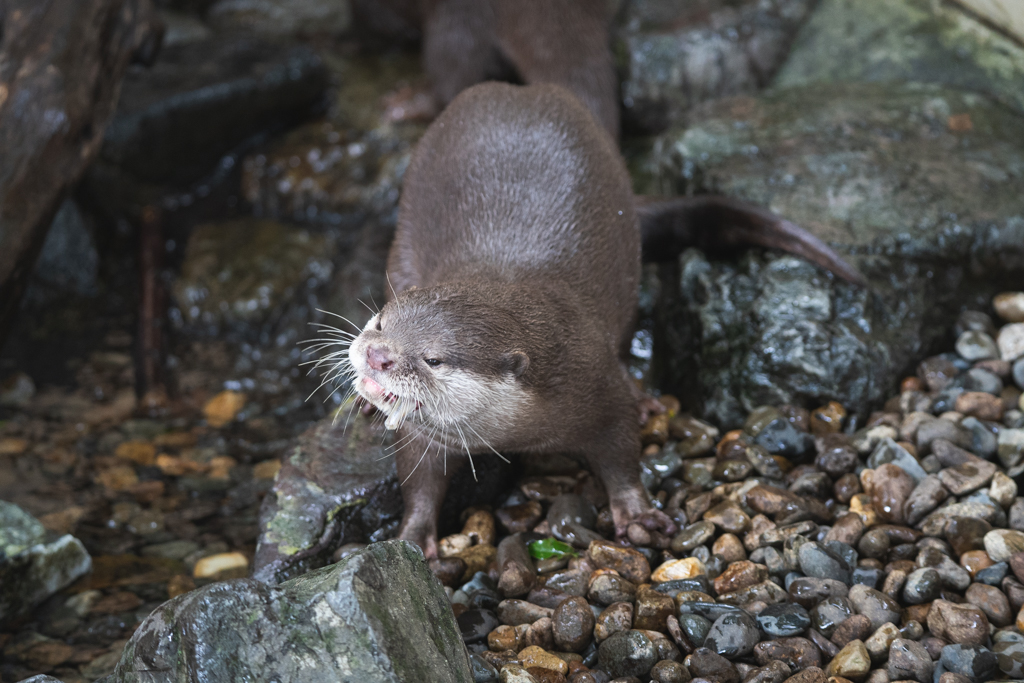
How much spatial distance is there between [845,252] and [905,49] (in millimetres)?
1424

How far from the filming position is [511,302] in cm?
220

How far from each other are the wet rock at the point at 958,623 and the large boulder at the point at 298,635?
3.45 ft

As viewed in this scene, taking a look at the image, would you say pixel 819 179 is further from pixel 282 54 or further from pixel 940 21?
pixel 282 54

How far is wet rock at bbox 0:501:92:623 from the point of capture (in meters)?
2.32

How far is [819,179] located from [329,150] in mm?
2395

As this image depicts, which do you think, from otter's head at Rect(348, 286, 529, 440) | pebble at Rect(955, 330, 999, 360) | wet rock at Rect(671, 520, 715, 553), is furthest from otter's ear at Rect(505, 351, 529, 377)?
pebble at Rect(955, 330, 999, 360)

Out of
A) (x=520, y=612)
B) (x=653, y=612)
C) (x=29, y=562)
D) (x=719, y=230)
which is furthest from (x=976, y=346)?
(x=29, y=562)

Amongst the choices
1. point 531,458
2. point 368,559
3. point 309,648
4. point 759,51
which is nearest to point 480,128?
point 531,458

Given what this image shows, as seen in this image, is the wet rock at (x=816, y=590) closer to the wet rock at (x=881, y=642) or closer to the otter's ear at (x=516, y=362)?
the wet rock at (x=881, y=642)

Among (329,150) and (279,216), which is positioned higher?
(329,150)

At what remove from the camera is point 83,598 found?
247cm

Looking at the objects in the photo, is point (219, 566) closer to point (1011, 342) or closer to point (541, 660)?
point (541, 660)

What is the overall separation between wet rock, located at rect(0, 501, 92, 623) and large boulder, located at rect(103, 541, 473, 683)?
825 millimetres

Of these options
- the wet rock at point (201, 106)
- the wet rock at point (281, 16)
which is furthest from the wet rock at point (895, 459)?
the wet rock at point (281, 16)
